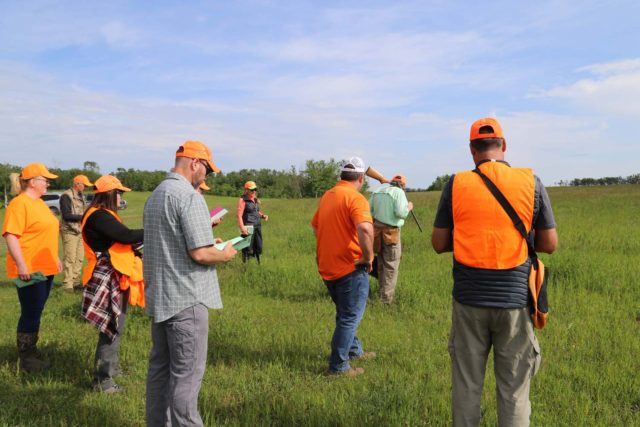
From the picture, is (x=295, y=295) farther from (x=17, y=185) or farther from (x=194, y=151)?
(x=194, y=151)

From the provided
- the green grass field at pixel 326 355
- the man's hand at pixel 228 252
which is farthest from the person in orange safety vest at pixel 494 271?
the man's hand at pixel 228 252

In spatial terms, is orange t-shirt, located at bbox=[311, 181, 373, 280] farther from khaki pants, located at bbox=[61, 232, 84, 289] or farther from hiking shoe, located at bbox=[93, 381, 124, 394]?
khaki pants, located at bbox=[61, 232, 84, 289]

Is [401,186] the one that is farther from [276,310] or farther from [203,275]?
[203,275]

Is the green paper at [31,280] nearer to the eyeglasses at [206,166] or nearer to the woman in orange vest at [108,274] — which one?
the woman in orange vest at [108,274]

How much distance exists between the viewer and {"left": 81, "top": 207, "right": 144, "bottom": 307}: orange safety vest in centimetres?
447

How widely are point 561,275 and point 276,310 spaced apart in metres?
4.98

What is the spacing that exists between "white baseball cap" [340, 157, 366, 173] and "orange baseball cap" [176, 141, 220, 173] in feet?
5.56

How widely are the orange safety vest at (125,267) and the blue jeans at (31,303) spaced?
80 cm

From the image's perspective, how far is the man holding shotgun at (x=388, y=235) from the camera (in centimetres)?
730

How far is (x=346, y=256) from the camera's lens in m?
4.65

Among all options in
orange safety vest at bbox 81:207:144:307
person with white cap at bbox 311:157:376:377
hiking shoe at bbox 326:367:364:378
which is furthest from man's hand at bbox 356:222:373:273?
orange safety vest at bbox 81:207:144:307

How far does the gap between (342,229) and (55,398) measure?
3.06 meters

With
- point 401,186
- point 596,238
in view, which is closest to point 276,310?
point 401,186

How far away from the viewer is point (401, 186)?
309 inches
